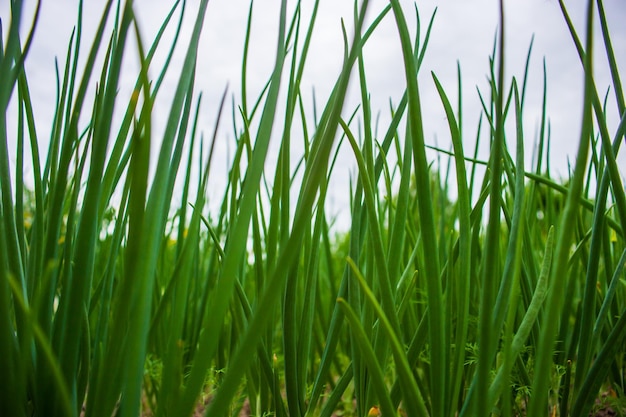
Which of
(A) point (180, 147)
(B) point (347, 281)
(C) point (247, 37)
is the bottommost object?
(B) point (347, 281)

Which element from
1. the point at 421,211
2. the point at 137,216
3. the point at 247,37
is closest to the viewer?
the point at 137,216

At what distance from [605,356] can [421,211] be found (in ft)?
0.84

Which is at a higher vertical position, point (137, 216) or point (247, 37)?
point (247, 37)

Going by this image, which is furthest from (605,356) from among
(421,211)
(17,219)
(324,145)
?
(17,219)

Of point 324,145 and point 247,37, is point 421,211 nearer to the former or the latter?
point 324,145

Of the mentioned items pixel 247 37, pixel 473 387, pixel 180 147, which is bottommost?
pixel 473 387

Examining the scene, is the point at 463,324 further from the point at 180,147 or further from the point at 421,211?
the point at 180,147

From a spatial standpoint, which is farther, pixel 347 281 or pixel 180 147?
pixel 347 281

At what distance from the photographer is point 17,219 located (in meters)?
0.49

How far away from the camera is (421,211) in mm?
420

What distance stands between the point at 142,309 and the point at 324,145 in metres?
0.17

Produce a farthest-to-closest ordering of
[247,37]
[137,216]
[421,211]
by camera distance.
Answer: [247,37], [421,211], [137,216]

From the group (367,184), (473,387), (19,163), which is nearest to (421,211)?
(367,184)

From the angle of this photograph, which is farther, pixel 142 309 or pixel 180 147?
pixel 180 147
